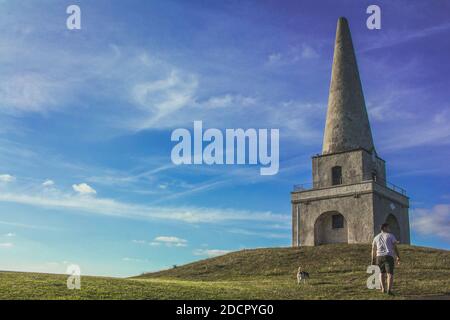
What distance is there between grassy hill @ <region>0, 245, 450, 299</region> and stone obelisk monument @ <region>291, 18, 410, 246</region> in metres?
4.37

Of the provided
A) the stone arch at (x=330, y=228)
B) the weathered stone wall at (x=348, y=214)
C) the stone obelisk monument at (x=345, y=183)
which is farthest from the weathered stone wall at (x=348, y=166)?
the stone arch at (x=330, y=228)

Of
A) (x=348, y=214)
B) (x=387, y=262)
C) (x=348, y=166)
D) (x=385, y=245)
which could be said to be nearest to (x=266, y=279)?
(x=387, y=262)

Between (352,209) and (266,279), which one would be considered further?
(352,209)

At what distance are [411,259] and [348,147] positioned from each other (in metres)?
14.2

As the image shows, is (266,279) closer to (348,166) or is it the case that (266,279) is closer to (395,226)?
(348,166)

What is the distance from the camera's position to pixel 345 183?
42.3m

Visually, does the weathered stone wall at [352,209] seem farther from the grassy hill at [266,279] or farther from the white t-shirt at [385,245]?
the white t-shirt at [385,245]

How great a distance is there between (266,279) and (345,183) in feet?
58.9

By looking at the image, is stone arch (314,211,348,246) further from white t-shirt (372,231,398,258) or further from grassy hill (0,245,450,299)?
white t-shirt (372,231,398,258)

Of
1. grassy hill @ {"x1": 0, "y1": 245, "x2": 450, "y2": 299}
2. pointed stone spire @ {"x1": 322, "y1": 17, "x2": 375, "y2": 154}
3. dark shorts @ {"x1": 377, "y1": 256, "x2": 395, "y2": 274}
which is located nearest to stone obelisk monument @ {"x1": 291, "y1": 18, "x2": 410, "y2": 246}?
pointed stone spire @ {"x1": 322, "y1": 17, "x2": 375, "y2": 154}
